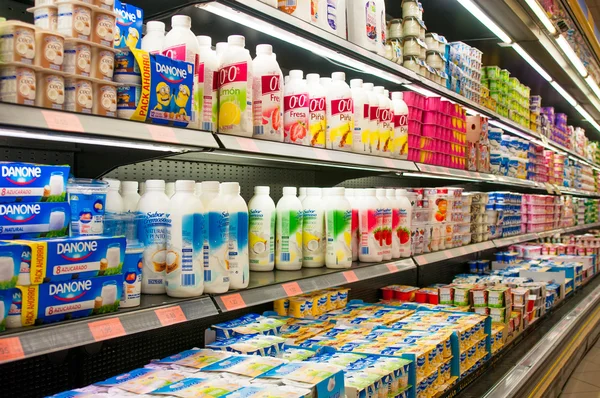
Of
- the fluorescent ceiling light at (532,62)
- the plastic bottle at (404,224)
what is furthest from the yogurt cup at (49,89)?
the fluorescent ceiling light at (532,62)

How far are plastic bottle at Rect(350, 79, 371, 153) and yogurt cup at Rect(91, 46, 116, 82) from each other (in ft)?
3.90

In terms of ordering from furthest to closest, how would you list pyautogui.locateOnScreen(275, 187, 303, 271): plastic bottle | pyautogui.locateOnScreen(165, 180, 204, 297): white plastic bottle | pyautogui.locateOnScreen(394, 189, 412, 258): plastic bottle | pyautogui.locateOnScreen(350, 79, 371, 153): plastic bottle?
pyautogui.locateOnScreen(394, 189, 412, 258): plastic bottle
pyautogui.locateOnScreen(350, 79, 371, 153): plastic bottle
pyautogui.locateOnScreen(275, 187, 303, 271): plastic bottle
pyautogui.locateOnScreen(165, 180, 204, 297): white plastic bottle

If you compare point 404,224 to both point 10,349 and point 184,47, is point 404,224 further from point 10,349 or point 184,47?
point 10,349

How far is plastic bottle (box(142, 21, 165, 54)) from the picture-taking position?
1.54 meters

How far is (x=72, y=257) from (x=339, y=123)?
1.24 meters

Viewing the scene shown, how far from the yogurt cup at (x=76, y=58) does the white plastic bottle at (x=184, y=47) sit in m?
0.30

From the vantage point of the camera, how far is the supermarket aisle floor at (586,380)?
4.15 metres

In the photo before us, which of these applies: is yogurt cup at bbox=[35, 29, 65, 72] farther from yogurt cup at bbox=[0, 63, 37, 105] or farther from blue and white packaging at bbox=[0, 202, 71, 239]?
blue and white packaging at bbox=[0, 202, 71, 239]

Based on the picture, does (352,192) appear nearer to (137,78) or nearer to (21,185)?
(137,78)

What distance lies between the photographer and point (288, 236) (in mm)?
2021

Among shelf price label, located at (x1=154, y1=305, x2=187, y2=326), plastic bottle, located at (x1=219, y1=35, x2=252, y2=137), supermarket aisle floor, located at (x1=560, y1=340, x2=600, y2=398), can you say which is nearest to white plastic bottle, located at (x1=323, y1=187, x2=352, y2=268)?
plastic bottle, located at (x1=219, y1=35, x2=252, y2=137)

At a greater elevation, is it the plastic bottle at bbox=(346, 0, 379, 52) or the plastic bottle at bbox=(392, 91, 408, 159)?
the plastic bottle at bbox=(346, 0, 379, 52)

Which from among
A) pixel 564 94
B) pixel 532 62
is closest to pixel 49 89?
pixel 532 62

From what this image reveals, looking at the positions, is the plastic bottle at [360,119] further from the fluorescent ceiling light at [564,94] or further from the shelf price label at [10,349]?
the fluorescent ceiling light at [564,94]
